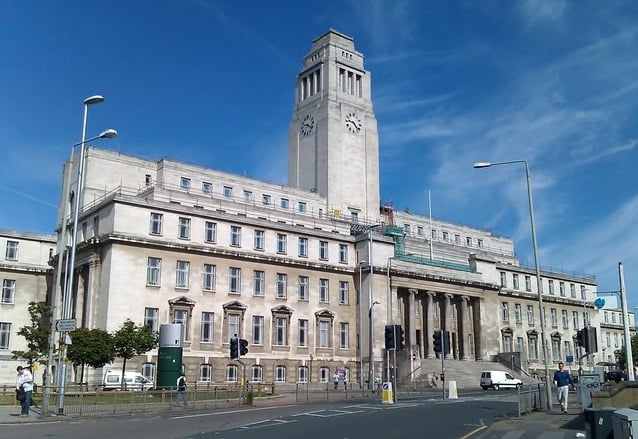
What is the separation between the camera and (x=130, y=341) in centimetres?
4834

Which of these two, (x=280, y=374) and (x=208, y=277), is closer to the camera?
(x=208, y=277)

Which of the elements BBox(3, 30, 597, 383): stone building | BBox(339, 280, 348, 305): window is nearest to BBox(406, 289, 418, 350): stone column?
BBox(3, 30, 597, 383): stone building

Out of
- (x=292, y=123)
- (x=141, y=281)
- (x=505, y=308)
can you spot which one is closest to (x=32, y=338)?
(x=141, y=281)

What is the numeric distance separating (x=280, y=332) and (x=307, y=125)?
32115mm

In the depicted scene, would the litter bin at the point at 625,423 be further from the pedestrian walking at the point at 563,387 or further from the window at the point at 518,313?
the window at the point at 518,313

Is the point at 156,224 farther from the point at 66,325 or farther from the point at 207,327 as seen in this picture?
the point at 66,325

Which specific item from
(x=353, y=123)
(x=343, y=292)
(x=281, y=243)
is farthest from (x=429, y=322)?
(x=353, y=123)

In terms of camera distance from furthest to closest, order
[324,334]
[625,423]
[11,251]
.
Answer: [11,251] → [324,334] → [625,423]

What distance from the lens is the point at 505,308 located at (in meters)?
88.6

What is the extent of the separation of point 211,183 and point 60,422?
48.9 metres

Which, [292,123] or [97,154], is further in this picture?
[292,123]

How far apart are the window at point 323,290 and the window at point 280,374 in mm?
8160

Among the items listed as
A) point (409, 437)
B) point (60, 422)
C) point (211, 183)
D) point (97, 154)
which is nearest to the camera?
point (409, 437)

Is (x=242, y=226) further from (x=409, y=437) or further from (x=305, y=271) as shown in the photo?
(x=409, y=437)
